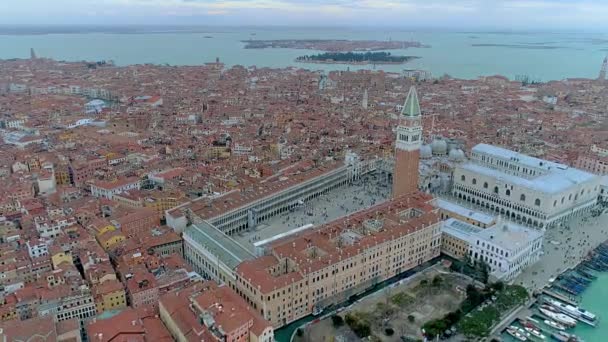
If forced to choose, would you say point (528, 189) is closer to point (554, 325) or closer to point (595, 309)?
point (595, 309)

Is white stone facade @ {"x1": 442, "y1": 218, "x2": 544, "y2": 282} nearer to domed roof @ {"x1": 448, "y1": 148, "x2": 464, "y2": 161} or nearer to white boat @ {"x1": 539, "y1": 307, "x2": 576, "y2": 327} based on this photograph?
white boat @ {"x1": 539, "y1": 307, "x2": 576, "y2": 327}

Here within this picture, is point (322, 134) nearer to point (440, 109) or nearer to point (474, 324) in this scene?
point (440, 109)

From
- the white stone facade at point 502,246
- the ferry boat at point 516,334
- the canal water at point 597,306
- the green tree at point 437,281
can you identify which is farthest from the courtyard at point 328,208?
the canal water at point 597,306

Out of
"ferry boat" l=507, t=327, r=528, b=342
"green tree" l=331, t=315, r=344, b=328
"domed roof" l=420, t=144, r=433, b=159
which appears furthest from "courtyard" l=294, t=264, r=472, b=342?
"domed roof" l=420, t=144, r=433, b=159

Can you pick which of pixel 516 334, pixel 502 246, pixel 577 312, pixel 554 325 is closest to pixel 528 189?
pixel 502 246

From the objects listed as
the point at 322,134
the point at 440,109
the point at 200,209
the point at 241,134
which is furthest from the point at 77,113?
the point at 440,109

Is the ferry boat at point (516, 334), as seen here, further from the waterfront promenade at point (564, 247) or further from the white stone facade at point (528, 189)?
the white stone facade at point (528, 189)
